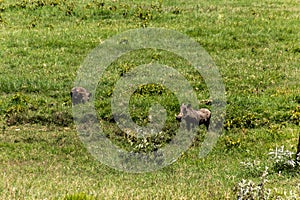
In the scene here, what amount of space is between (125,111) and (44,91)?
2678 mm

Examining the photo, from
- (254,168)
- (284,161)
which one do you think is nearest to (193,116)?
(254,168)

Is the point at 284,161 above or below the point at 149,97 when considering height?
above

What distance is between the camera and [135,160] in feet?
41.4

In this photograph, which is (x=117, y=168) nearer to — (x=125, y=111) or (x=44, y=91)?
(x=125, y=111)

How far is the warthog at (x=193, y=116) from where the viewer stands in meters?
13.9

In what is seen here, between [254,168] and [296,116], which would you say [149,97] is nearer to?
[296,116]

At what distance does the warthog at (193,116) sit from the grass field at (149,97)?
36 cm

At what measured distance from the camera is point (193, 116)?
1388cm

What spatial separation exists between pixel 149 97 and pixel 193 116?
6.42 feet

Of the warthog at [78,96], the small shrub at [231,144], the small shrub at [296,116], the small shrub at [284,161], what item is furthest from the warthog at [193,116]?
the small shrub at [284,161]

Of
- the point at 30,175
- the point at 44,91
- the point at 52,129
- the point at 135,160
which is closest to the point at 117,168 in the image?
the point at 135,160

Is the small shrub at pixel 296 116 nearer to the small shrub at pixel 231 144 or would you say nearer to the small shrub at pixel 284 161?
the small shrub at pixel 231 144

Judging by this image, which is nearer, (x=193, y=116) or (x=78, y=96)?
(x=193, y=116)

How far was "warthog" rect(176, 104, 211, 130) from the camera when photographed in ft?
45.7
